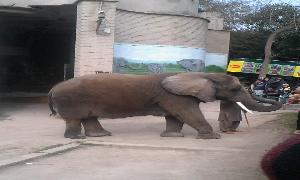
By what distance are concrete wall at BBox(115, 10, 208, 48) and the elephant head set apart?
781 centimetres

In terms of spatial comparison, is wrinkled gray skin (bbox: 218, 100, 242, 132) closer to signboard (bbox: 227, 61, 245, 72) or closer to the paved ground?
the paved ground

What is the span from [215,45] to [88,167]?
2073 cm

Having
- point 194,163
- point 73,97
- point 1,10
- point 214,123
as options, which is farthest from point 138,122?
point 1,10

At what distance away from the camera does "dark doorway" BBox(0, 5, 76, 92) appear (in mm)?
29203

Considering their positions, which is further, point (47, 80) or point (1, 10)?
point (47, 80)

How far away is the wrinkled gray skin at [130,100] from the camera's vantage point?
1180cm

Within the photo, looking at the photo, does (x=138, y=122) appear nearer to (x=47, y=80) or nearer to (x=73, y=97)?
(x=73, y=97)

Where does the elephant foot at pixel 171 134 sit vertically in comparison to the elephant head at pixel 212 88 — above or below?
below

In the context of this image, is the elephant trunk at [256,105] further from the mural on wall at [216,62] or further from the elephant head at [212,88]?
the mural on wall at [216,62]

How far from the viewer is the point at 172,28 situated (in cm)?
2108

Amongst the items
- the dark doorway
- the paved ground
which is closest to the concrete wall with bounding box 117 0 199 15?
the dark doorway

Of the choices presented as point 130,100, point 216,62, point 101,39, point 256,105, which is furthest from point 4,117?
point 216,62

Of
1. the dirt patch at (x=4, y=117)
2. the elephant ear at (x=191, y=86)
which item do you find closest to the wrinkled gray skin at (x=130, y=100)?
the elephant ear at (x=191, y=86)

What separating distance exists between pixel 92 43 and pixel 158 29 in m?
4.08
